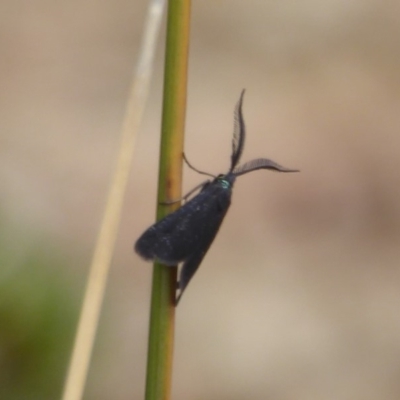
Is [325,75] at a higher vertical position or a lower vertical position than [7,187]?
higher

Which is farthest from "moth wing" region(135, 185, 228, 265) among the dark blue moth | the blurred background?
the blurred background

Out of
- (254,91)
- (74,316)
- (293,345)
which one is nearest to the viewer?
(74,316)

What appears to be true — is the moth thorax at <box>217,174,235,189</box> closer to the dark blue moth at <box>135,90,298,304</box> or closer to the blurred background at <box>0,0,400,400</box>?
the dark blue moth at <box>135,90,298,304</box>

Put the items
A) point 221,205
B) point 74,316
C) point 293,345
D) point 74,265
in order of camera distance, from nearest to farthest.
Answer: point 221,205
point 74,316
point 74,265
point 293,345

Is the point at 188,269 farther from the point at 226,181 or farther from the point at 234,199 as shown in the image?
the point at 234,199

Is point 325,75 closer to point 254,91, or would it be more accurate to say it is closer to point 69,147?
point 254,91

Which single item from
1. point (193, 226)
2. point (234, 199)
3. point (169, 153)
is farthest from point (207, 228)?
point (234, 199)

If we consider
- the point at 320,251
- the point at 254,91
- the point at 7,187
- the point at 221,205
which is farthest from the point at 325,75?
the point at 221,205
